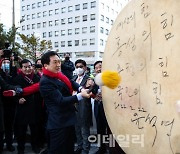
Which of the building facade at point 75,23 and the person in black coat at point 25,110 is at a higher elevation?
the building facade at point 75,23

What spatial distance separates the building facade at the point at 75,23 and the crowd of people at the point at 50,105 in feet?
130

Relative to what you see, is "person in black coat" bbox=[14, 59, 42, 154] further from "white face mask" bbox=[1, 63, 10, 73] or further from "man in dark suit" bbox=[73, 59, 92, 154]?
"man in dark suit" bbox=[73, 59, 92, 154]

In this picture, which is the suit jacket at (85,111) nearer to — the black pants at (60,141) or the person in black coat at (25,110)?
the person in black coat at (25,110)

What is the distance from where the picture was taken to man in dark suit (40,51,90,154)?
8.01 ft

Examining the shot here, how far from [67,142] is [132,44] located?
1.11m

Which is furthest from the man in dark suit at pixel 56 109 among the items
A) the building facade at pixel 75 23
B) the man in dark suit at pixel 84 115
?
the building facade at pixel 75 23

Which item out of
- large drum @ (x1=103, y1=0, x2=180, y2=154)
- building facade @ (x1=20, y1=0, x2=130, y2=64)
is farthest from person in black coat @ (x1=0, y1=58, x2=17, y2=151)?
building facade @ (x1=20, y1=0, x2=130, y2=64)

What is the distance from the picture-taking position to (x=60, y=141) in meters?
2.47

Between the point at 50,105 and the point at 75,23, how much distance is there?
46.8m

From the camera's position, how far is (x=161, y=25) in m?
1.69

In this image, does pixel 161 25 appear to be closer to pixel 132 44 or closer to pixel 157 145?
pixel 132 44

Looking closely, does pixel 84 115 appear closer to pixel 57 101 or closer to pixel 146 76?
pixel 57 101

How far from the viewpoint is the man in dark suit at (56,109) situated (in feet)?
8.01

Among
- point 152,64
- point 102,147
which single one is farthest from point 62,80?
point 102,147
